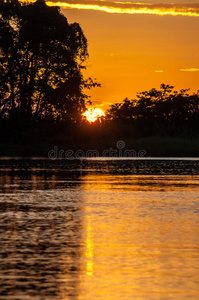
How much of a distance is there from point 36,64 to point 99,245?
66.7 meters

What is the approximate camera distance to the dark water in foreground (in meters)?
12.2

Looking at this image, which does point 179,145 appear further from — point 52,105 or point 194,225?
point 194,225

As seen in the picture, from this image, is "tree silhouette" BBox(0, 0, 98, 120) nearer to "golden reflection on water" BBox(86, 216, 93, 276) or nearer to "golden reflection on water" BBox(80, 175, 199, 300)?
"golden reflection on water" BBox(80, 175, 199, 300)

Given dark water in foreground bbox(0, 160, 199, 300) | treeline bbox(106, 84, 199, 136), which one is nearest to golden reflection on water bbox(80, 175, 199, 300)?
dark water in foreground bbox(0, 160, 199, 300)

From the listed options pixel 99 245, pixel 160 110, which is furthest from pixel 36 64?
pixel 99 245

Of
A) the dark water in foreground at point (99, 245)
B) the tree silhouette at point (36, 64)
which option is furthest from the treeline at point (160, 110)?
the dark water in foreground at point (99, 245)

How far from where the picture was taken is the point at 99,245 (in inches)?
657

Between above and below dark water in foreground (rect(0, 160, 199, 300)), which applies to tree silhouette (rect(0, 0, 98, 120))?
above

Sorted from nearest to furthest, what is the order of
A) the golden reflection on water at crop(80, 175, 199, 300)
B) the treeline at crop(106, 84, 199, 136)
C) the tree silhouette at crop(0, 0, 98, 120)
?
the golden reflection on water at crop(80, 175, 199, 300), the tree silhouette at crop(0, 0, 98, 120), the treeline at crop(106, 84, 199, 136)

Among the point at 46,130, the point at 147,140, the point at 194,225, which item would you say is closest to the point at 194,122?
the point at 147,140

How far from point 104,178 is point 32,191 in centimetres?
1160

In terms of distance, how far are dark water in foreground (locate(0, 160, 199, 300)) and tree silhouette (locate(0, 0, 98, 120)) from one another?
159 ft

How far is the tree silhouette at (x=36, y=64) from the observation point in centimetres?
8038

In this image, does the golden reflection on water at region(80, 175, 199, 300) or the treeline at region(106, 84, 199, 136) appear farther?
the treeline at region(106, 84, 199, 136)
